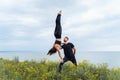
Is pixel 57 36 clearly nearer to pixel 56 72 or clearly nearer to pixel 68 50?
pixel 68 50

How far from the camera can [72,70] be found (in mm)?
26031

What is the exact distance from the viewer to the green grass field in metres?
24.6

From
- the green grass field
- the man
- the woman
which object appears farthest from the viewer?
the green grass field

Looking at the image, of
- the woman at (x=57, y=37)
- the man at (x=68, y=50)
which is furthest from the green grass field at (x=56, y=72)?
the woman at (x=57, y=37)

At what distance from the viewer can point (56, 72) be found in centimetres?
2548

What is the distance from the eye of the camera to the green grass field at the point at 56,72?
80.6 ft

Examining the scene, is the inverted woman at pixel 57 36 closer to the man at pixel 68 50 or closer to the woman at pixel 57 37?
the woman at pixel 57 37

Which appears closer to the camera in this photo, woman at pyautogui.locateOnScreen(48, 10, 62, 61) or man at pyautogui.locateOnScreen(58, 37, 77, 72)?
woman at pyautogui.locateOnScreen(48, 10, 62, 61)

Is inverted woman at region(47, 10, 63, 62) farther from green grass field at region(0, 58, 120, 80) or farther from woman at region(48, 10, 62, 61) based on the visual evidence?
green grass field at region(0, 58, 120, 80)

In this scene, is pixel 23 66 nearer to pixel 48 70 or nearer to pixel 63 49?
pixel 48 70

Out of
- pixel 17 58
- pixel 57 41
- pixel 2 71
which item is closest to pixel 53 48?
pixel 57 41

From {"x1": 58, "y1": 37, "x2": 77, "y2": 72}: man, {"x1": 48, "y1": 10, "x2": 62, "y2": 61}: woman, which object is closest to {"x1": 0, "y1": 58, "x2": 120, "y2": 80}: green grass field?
{"x1": 58, "y1": 37, "x2": 77, "y2": 72}: man

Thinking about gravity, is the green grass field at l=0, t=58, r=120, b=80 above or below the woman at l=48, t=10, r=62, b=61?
below

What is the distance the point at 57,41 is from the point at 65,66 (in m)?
3.99
